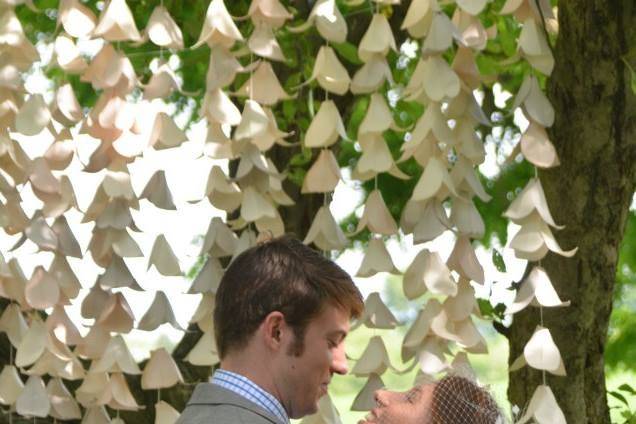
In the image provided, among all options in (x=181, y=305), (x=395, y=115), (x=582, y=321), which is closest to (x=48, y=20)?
(x=395, y=115)

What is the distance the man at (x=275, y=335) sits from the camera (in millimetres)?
Answer: 2240

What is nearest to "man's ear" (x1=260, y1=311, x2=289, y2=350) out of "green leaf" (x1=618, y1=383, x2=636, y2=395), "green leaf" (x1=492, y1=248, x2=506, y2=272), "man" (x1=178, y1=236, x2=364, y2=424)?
"man" (x1=178, y1=236, x2=364, y2=424)

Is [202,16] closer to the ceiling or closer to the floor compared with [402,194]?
closer to the ceiling

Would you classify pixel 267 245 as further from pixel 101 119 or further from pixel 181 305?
pixel 181 305

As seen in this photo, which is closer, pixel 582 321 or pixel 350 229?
pixel 582 321

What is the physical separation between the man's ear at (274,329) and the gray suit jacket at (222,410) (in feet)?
0.33

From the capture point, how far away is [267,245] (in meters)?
2.36

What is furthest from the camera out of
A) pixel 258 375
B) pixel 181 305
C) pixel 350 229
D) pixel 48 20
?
pixel 181 305

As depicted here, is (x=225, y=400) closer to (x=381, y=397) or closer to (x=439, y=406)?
(x=381, y=397)

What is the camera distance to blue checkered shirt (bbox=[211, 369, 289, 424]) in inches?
88.1

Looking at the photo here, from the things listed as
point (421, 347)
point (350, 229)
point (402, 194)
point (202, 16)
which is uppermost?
point (421, 347)

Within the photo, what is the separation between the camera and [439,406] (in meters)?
2.85

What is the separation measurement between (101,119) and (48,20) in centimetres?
181

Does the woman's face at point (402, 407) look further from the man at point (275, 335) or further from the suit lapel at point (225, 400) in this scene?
the suit lapel at point (225, 400)
